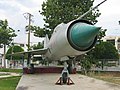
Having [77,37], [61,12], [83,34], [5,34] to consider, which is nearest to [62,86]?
[77,37]

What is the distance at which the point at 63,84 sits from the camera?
12883mm

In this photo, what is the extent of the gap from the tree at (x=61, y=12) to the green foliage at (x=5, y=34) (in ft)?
54.9

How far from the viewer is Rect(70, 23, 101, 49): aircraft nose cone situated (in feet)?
34.4

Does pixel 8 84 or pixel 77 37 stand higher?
pixel 77 37

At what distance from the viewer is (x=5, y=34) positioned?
46.4 m

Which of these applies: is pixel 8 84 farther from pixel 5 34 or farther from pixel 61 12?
pixel 5 34

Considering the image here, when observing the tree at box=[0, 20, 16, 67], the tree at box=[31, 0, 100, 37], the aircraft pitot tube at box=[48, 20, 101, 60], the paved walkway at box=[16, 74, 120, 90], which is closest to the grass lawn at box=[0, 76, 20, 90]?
the paved walkway at box=[16, 74, 120, 90]

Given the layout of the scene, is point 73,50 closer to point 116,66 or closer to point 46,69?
point 46,69

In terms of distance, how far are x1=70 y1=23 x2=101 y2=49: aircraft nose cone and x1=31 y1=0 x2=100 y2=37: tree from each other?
56.6 feet

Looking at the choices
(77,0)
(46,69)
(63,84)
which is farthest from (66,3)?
(63,84)

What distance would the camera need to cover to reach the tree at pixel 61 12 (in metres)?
28.8

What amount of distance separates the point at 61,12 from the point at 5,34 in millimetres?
19881

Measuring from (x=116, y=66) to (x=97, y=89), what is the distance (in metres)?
26.0

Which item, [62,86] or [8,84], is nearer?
[62,86]
